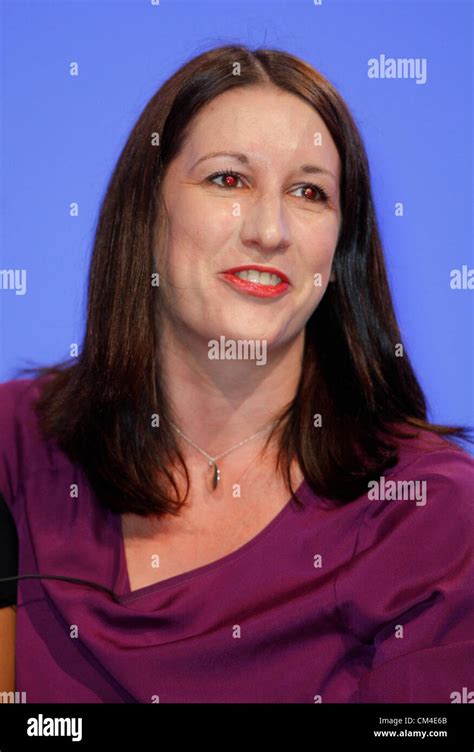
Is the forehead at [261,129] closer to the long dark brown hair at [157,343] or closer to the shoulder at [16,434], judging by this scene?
the long dark brown hair at [157,343]

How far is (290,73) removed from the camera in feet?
4.97

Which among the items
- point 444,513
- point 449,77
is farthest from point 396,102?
point 444,513

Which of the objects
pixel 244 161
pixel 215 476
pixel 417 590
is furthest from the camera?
pixel 215 476

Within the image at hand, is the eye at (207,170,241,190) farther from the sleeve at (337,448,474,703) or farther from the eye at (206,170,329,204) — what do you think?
the sleeve at (337,448,474,703)

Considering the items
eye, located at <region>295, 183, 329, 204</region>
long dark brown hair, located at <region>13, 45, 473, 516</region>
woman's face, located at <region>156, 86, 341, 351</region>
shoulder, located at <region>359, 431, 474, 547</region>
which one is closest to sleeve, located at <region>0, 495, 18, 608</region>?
long dark brown hair, located at <region>13, 45, 473, 516</region>

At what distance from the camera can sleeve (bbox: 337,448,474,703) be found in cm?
130

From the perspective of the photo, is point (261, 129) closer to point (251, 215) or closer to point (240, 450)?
point (251, 215)

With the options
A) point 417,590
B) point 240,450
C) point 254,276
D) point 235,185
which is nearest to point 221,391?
point 240,450

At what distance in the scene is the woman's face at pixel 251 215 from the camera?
1.45 m

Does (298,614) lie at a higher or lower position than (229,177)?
lower

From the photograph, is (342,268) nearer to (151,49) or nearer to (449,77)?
(449,77)

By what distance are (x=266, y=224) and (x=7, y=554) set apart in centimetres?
61

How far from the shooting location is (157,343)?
161 cm
